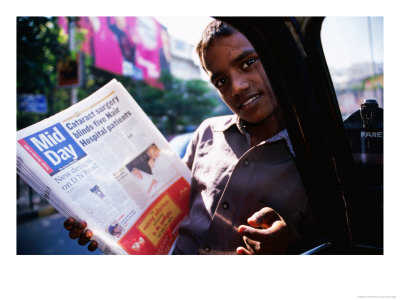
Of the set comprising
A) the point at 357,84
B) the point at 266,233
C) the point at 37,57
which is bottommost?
the point at 266,233

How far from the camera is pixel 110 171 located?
1145 mm

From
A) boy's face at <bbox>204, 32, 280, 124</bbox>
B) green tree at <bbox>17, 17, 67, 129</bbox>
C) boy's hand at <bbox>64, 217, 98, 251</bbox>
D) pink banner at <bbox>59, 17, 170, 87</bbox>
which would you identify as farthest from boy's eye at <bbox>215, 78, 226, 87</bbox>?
pink banner at <bbox>59, 17, 170, 87</bbox>

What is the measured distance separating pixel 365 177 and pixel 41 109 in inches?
208

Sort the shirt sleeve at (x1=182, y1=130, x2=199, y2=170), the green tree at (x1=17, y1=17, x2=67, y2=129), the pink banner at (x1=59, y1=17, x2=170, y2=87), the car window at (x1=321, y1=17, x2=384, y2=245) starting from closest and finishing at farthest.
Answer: the car window at (x1=321, y1=17, x2=384, y2=245) < the shirt sleeve at (x1=182, y1=130, x2=199, y2=170) < the green tree at (x1=17, y1=17, x2=67, y2=129) < the pink banner at (x1=59, y1=17, x2=170, y2=87)

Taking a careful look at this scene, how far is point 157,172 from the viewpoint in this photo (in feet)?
4.25

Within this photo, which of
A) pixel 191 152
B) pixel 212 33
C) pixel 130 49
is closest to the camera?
pixel 212 33

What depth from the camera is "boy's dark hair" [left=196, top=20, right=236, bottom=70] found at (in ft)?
3.58

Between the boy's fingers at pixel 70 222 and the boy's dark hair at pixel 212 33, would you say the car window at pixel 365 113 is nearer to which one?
the boy's dark hair at pixel 212 33

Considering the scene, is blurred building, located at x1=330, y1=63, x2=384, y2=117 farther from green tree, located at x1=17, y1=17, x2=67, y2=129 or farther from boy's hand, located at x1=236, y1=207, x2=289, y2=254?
green tree, located at x1=17, y1=17, x2=67, y2=129

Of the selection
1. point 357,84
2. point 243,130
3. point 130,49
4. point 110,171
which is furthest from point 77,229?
point 130,49

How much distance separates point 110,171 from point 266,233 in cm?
67

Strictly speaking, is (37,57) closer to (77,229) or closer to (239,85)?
(77,229)
